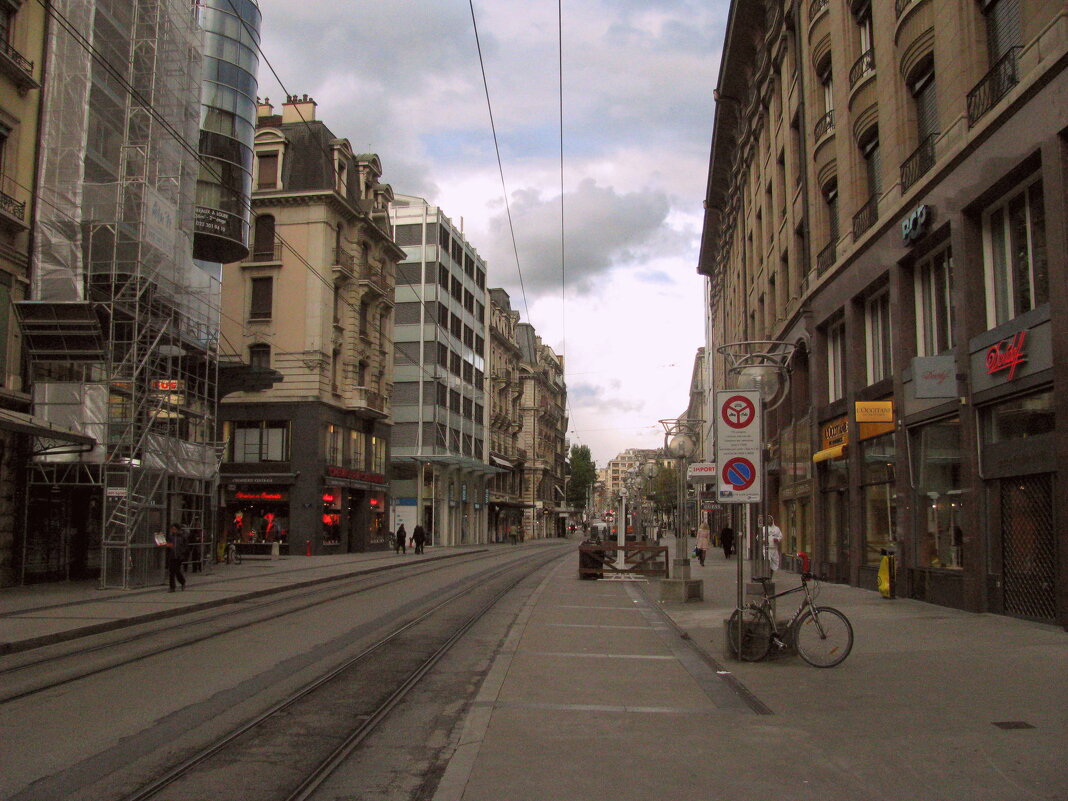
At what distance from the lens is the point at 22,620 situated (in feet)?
48.5

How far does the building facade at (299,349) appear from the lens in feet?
134

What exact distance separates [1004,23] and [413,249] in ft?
150

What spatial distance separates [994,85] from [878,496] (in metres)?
9.22

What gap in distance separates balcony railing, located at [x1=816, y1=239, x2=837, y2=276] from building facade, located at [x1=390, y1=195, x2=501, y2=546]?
32.7 meters

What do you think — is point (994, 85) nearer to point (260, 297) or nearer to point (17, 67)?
point (17, 67)

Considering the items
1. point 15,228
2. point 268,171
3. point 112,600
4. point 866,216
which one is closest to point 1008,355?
point 866,216

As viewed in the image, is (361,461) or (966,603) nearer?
(966,603)

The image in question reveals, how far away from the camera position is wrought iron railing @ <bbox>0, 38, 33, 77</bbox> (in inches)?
805

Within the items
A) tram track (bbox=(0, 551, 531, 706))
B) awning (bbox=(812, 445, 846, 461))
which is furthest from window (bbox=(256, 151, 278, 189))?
awning (bbox=(812, 445, 846, 461))

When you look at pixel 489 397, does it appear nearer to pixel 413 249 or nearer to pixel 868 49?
pixel 413 249

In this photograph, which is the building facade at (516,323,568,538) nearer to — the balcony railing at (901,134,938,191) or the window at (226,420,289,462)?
the window at (226,420,289,462)

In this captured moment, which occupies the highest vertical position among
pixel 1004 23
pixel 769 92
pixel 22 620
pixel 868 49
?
pixel 769 92

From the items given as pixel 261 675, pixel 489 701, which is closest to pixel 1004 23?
pixel 489 701

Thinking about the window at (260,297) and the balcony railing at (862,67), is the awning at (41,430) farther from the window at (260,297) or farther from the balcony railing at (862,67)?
the window at (260,297)
